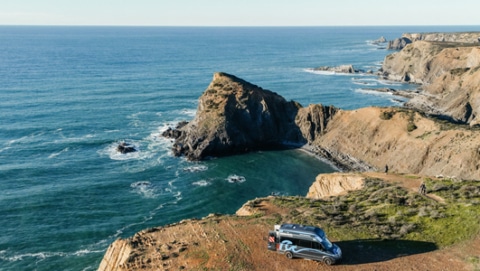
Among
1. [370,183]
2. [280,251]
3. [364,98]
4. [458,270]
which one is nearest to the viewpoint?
[458,270]

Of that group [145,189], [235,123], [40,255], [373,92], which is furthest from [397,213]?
[373,92]

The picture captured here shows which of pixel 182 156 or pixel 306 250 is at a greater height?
pixel 306 250

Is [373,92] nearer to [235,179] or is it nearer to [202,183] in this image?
[235,179]

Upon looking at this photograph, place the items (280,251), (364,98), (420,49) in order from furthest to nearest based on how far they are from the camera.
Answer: (420,49)
(364,98)
(280,251)

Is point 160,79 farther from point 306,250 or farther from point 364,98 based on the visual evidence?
point 306,250

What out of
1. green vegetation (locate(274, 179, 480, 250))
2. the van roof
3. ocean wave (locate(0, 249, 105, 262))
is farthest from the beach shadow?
ocean wave (locate(0, 249, 105, 262))

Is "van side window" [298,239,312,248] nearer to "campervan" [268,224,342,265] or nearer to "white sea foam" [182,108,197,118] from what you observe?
"campervan" [268,224,342,265]

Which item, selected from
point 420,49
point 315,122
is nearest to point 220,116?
point 315,122

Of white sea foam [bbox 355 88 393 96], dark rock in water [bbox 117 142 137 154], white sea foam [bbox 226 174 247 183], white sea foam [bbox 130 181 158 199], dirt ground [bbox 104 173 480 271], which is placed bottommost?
white sea foam [bbox 226 174 247 183]
